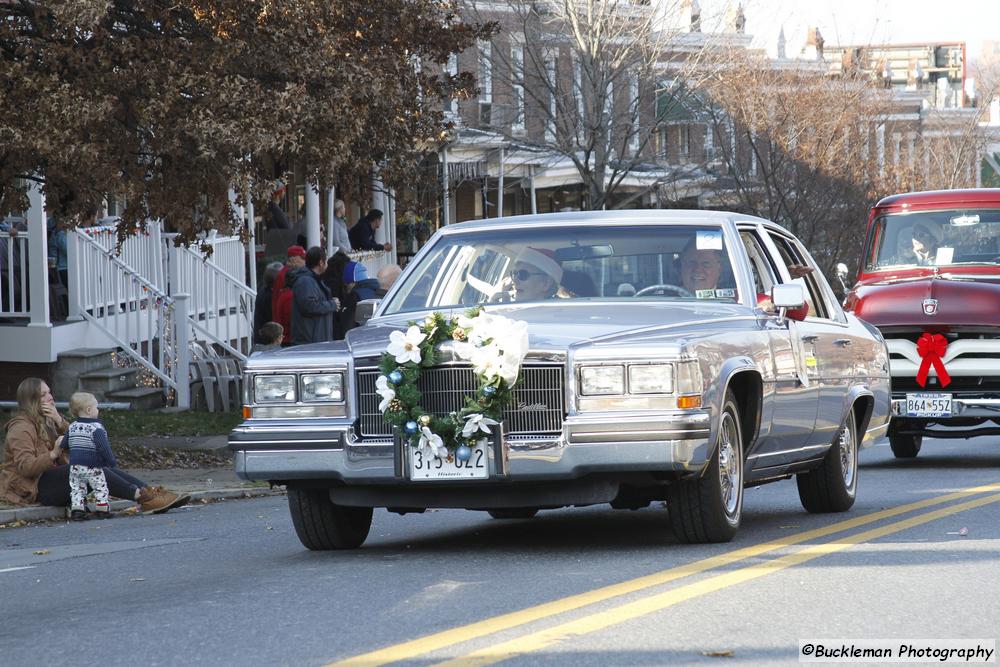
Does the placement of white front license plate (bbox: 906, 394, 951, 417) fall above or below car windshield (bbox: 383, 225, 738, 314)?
below

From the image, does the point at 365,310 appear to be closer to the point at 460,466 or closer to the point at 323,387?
the point at 323,387

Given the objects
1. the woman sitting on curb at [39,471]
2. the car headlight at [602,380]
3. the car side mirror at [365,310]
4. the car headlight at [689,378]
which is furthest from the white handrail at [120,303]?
the car headlight at [689,378]

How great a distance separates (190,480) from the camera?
50.3 ft

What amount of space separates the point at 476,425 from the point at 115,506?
6.09m

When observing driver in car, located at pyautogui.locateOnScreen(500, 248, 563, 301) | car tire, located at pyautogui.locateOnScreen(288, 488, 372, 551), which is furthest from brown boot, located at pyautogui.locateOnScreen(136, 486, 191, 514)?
driver in car, located at pyautogui.locateOnScreen(500, 248, 563, 301)

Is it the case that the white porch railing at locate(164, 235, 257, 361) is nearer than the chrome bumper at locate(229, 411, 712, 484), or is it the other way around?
the chrome bumper at locate(229, 411, 712, 484)

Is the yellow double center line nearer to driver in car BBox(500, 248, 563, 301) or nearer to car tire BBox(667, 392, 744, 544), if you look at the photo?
car tire BBox(667, 392, 744, 544)

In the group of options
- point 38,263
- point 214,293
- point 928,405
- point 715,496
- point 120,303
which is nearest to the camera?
point 715,496

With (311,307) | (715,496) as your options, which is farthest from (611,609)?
(311,307)

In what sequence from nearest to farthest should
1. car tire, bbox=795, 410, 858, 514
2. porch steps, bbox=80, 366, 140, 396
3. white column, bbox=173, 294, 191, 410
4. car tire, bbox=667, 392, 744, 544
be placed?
1. car tire, bbox=667, 392, 744, 544
2. car tire, bbox=795, 410, 858, 514
3. white column, bbox=173, 294, 191, 410
4. porch steps, bbox=80, 366, 140, 396

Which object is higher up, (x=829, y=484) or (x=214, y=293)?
(x=214, y=293)

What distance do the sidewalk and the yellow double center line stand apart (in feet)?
20.3

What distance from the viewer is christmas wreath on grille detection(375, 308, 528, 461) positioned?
8023mm

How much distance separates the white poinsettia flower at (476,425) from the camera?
8008mm
